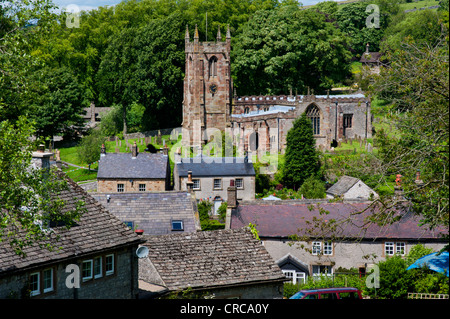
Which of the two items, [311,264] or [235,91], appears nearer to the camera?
[311,264]

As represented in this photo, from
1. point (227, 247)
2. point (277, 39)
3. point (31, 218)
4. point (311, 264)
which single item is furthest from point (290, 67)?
point (31, 218)

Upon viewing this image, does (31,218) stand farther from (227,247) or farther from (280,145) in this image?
(280,145)

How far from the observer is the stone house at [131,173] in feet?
193

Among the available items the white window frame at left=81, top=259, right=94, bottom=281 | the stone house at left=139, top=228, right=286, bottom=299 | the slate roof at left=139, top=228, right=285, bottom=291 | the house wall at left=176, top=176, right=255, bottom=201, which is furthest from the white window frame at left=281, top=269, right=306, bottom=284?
the house wall at left=176, top=176, right=255, bottom=201

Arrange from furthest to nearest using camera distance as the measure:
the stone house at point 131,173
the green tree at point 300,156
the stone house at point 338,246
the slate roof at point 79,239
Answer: the green tree at point 300,156
the stone house at point 131,173
the stone house at point 338,246
the slate roof at point 79,239

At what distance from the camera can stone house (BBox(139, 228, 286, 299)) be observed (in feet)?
86.5

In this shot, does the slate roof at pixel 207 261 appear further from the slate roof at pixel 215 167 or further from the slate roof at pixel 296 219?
the slate roof at pixel 215 167

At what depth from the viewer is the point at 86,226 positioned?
2588 cm

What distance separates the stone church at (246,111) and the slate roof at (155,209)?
1215 inches

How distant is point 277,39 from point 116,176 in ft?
111

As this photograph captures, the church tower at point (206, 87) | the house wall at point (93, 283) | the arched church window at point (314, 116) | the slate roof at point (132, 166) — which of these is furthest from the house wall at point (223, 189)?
the house wall at point (93, 283)

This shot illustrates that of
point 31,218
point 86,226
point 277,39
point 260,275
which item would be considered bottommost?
point 260,275

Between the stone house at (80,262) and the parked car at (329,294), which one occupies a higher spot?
the stone house at (80,262)

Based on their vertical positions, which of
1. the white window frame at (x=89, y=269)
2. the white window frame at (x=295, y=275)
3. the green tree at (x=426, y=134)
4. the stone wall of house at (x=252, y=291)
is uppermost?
the green tree at (x=426, y=134)
